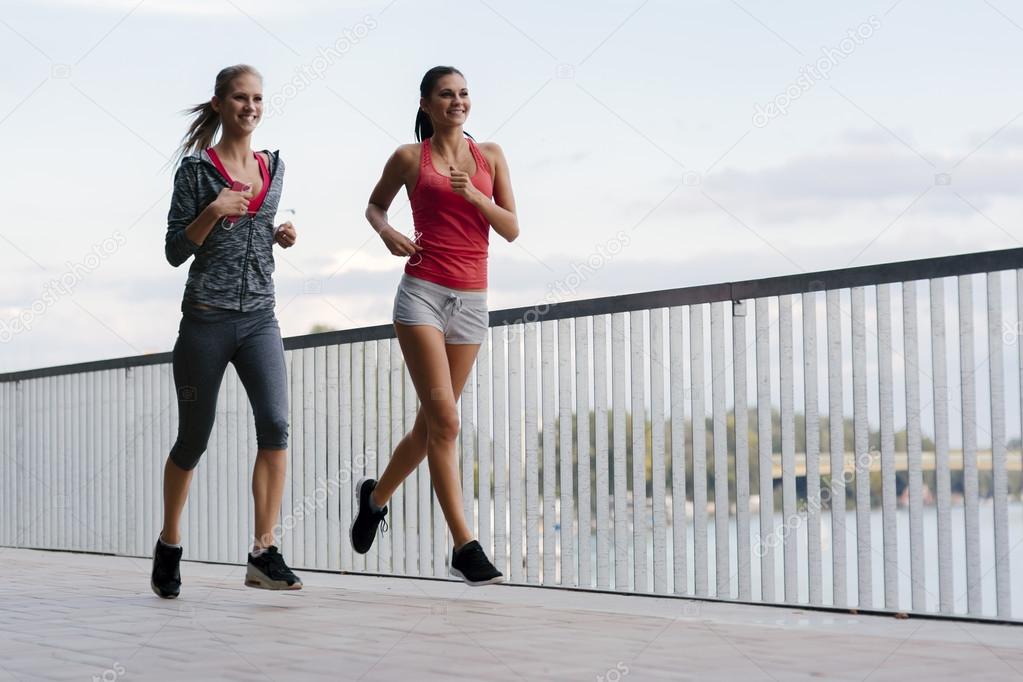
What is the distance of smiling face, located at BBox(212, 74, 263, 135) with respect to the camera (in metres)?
3.87

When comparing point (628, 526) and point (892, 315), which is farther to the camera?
point (628, 526)

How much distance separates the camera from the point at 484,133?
151 inches

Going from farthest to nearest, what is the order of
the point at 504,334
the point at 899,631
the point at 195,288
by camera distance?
1. the point at 504,334
2. the point at 195,288
3. the point at 899,631

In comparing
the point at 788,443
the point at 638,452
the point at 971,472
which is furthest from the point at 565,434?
the point at 971,472

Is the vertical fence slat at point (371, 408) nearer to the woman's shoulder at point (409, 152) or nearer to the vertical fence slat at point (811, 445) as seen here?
the woman's shoulder at point (409, 152)

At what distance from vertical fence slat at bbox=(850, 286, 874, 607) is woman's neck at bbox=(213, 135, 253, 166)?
2.00 meters

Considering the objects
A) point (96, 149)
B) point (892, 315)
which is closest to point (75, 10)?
point (96, 149)

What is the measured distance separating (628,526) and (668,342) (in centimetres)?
65

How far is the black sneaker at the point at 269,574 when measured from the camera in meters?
3.66

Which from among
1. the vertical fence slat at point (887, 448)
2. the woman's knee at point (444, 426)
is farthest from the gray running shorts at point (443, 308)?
the vertical fence slat at point (887, 448)

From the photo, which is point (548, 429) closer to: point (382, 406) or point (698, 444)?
point (698, 444)

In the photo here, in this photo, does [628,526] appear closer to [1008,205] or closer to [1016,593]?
[1016,593]

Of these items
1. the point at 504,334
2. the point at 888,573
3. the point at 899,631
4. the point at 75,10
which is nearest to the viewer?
the point at 899,631

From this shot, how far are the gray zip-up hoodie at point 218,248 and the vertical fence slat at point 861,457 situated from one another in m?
1.85
